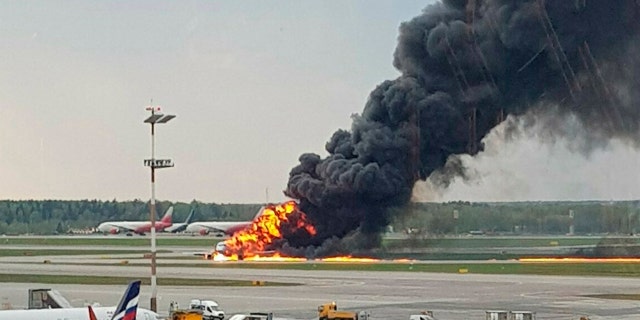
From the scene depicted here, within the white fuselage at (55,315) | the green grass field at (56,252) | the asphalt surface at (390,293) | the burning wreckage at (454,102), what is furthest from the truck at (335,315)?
the green grass field at (56,252)

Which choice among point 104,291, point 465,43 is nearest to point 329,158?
point 465,43

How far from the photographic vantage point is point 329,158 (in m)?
145

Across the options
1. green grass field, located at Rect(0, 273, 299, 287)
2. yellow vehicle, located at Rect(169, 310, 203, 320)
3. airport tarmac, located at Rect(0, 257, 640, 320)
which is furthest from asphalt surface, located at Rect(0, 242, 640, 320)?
yellow vehicle, located at Rect(169, 310, 203, 320)

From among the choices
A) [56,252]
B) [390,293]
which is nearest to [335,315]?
[390,293]

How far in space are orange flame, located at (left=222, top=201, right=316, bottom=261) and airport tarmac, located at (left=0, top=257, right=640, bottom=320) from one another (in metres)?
20.9

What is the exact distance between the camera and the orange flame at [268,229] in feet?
475

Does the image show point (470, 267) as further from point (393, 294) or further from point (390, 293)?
point (393, 294)

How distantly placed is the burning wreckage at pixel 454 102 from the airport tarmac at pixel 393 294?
828 inches

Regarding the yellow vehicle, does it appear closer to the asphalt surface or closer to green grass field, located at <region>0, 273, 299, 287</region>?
the asphalt surface

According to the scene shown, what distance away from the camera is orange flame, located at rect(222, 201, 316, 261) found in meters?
145

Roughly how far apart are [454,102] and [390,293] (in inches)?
2002

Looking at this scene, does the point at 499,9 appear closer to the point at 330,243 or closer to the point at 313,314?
the point at 330,243

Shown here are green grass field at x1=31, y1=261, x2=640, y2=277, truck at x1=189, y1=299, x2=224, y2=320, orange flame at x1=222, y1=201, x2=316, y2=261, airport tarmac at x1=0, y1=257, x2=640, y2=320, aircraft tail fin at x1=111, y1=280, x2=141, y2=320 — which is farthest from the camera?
orange flame at x1=222, y1=201, x2=316, y2=261

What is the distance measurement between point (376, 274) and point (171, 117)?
47349 mm
